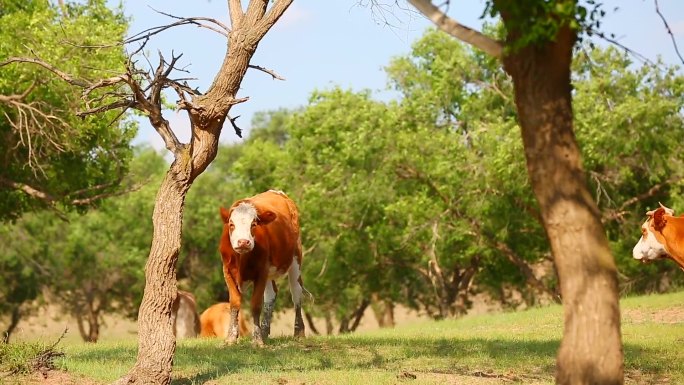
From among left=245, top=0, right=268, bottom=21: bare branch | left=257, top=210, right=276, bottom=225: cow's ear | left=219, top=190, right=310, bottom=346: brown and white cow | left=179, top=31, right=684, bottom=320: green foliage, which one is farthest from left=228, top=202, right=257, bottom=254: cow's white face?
left=179, top=31, right=684, bottom=320: green foliage

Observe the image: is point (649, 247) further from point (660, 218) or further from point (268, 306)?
point (268, 306)

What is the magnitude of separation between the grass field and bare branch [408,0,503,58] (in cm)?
417

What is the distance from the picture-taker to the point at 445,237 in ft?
116

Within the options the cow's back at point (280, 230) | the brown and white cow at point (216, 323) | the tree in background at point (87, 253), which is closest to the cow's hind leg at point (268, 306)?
the cow's back at point (280, 230)

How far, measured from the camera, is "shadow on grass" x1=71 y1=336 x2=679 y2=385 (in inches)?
499

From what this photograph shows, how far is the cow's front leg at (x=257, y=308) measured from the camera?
50.2 feet

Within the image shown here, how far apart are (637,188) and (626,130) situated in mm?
3908

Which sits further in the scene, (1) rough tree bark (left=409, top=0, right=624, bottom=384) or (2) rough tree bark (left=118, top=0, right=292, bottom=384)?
(2) rough tree bark (left=118, top=0, right=292, bottom=384)

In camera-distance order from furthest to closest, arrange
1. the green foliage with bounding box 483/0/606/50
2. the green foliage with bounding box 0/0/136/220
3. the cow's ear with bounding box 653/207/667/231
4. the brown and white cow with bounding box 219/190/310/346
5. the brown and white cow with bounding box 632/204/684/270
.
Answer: the green foliage with bounding box 0/0/136/220 → the cow's ear with bounding box 653/207/667/231 → the brown and white cow with bounding box 632/204/684/270 → the brown and white cow with bounding box 219/190/310/346 → the green foliage with bounding box 483/0/606/50

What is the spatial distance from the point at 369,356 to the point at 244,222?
2.83 m

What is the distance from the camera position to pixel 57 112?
71.5 ft

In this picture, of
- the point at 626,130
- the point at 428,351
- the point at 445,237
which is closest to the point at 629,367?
the point at 428,351

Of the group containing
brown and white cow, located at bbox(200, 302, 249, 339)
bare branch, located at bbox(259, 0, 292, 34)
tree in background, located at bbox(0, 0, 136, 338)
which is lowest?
brown and white cow, located at bbox(200, 302, 249, 339)

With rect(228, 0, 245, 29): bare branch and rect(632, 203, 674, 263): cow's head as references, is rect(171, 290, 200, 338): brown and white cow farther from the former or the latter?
rect(228, 0, 245, 29): bare branch
